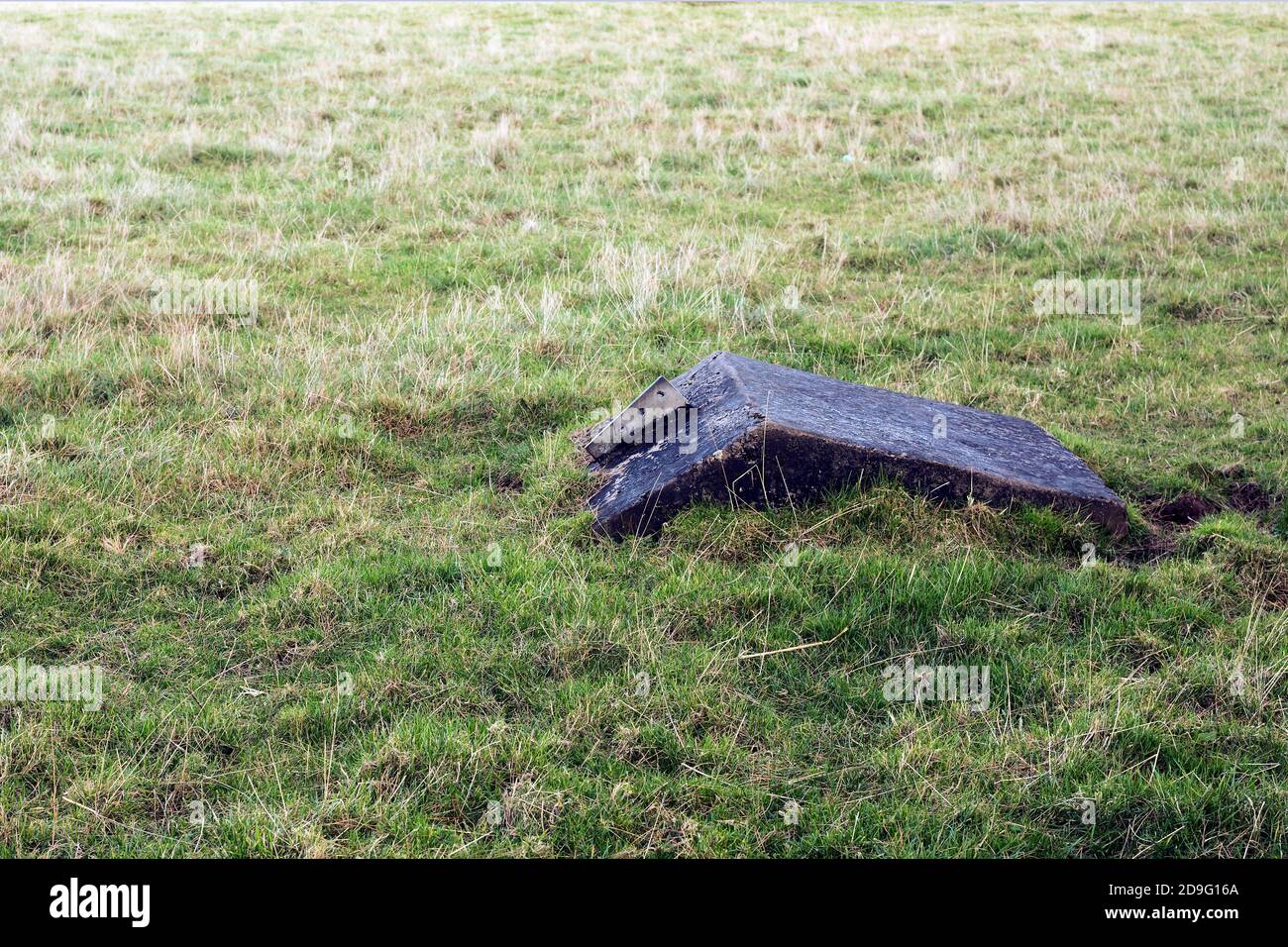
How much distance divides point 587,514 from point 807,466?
1115 mm

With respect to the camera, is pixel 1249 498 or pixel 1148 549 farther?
pixel 1249 498

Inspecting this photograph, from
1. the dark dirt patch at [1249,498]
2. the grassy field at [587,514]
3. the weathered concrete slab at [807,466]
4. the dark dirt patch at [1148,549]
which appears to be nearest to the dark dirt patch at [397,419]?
the grassy field at [587,514]

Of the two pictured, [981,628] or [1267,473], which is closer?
[981,628]

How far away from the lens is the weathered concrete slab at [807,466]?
5043mm

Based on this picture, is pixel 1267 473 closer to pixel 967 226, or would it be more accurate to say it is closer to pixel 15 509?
pixel 967 226

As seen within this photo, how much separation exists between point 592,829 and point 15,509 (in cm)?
334

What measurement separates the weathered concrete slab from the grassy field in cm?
14

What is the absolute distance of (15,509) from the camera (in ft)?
16.3

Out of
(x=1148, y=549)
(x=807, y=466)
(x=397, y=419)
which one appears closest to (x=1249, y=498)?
(x=1148, y=549)

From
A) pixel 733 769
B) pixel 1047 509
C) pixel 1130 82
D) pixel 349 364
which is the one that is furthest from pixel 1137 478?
pixel 1130 82

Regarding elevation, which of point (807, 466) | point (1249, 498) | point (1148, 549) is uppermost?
point (807, 466)

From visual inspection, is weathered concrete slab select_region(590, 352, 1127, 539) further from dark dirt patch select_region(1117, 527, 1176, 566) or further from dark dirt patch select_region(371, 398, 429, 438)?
dark dirt patch select_region(371, 398, 429, 438)

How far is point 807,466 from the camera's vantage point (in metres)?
Answer: 5.09

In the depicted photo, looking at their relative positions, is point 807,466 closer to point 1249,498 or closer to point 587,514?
point 587,514
